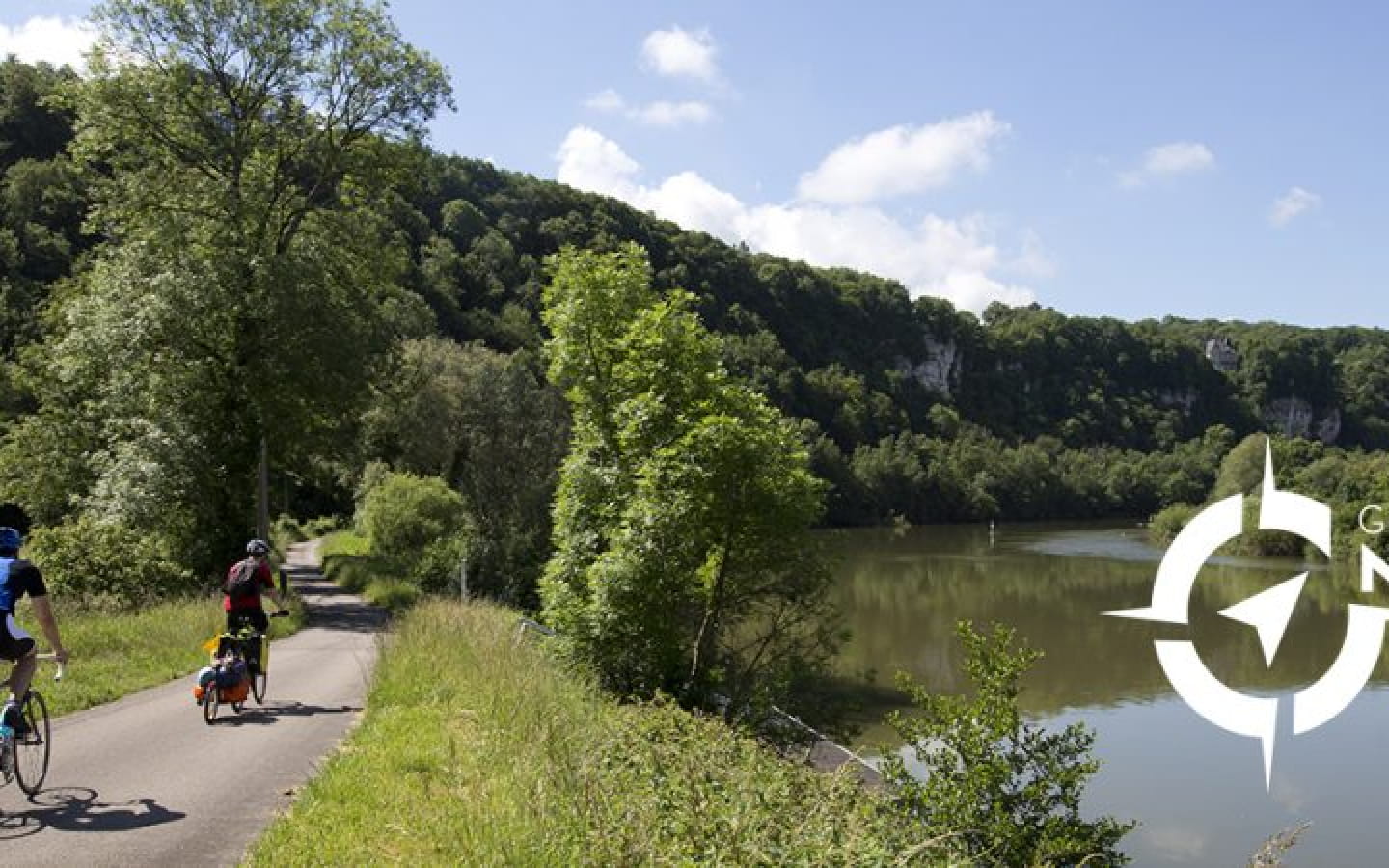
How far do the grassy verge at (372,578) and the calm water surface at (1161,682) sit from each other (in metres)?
9.83

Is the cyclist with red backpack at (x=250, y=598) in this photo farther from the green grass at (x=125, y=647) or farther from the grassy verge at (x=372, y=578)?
the grassy verge at (x=372, y=578)

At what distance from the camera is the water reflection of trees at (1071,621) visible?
28078mm

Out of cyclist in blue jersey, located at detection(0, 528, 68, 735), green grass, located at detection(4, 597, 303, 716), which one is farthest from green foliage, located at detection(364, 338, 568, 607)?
cyclist in blue jersey, located at detection(0, 528, 68, 735)

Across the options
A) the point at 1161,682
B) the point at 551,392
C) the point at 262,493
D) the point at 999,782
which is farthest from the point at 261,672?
the point at 551,392

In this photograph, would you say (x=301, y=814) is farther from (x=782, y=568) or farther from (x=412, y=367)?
(x=412, y=367)

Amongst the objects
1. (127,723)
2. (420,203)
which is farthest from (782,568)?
(420,203)

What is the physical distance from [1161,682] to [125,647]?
24937 millimetres

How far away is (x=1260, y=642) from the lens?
34625 millimetres

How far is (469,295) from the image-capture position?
90.6m

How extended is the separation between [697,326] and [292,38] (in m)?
11.9

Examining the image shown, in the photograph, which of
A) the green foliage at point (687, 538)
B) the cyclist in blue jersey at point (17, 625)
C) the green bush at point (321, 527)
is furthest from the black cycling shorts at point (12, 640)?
the green bush at point (321, 527)

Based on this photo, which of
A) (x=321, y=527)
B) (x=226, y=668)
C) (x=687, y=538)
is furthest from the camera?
(x=321, y=527)

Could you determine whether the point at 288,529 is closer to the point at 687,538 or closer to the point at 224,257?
the point at 224,257

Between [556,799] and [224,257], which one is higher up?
[224,257]
